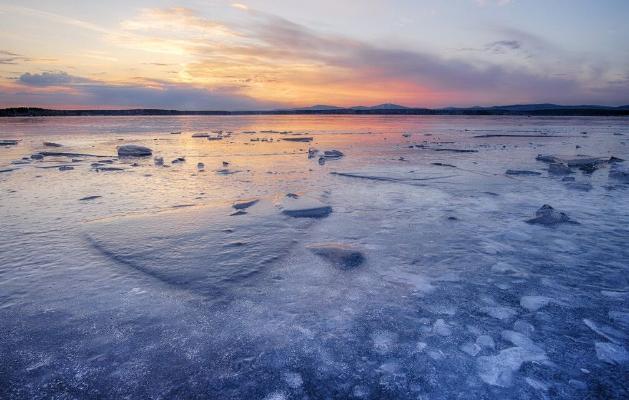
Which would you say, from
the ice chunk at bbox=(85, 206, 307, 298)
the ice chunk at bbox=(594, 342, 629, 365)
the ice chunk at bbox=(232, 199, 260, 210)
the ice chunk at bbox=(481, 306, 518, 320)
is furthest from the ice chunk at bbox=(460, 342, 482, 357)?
the ice chunk at bbox=(232, 199, 260, 210)

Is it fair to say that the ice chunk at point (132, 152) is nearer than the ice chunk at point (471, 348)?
No

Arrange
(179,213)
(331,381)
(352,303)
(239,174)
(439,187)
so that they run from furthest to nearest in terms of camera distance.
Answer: (239,174) → (439,187) → (179,213) → (352,303) → (331,381)

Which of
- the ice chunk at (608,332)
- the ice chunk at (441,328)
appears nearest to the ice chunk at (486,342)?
the ice chunk at (441,328)

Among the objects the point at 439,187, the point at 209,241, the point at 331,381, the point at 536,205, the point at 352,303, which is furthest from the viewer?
the point at 439,187

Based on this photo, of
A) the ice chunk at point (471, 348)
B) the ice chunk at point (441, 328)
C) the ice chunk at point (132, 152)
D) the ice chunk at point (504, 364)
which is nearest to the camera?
the ice chunk at point (504, 364)

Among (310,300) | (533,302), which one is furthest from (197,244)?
(533,302)

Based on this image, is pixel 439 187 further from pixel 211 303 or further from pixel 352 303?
pixel 211 303

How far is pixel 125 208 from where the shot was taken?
426cm

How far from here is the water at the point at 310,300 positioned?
1.52m

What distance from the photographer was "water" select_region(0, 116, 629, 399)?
152 cm

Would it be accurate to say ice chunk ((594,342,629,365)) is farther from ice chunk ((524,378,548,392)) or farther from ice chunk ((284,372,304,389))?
ice chunk ((284,372,304,389))

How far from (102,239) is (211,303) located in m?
1.69

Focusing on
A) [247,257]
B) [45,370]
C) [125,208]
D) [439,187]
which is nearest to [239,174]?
[125,208]

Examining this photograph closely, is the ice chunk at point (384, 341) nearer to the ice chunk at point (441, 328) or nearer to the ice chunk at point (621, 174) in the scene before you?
the ice chunk at point (441, 328)
